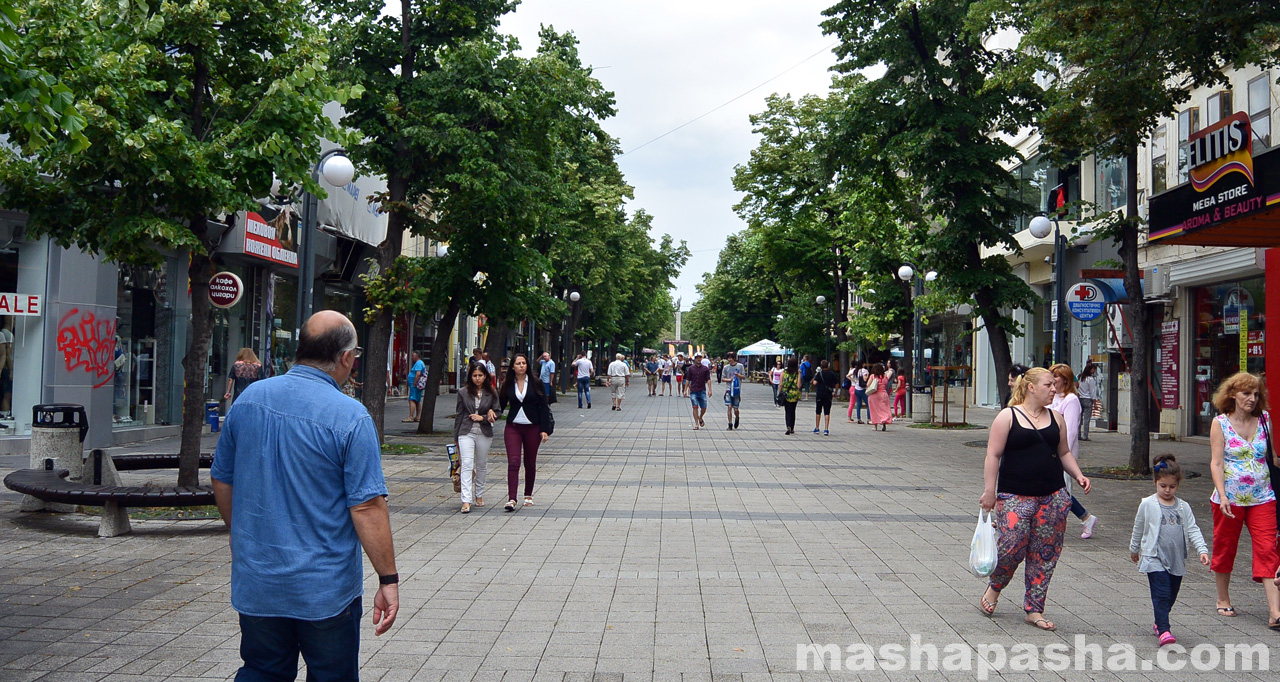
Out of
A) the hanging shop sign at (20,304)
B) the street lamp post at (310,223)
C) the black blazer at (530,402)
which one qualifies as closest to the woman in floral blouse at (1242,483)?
the black blazer at (530,402)

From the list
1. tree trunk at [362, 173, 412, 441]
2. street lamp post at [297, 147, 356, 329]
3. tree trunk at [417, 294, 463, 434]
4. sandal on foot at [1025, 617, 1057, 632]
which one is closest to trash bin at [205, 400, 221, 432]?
tree trunk at [417, 294, 463, 434]

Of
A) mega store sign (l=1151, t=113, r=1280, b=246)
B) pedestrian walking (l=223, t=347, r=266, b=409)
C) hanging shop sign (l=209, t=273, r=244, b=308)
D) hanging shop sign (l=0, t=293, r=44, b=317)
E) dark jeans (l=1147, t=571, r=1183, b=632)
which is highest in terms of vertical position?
mega store sign (l=1151, t=113, r=1280, b=246)

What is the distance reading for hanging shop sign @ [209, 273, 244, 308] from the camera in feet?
51.0

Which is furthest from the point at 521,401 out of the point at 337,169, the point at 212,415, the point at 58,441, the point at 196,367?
the point at 212,415

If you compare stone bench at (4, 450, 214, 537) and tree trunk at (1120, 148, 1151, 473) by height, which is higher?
tree trunk at (1120, 148, 1151, 473)

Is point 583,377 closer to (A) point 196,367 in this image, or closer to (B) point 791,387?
(B) point 791,387

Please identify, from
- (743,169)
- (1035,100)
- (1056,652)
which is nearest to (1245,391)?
(1056,652)

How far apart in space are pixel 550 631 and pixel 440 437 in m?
14.6

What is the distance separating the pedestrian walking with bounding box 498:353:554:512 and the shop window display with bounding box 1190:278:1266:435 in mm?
14156

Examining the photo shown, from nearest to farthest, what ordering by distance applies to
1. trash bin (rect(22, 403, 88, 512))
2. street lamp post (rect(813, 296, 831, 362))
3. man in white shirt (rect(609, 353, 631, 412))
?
trash bin (rect(22, 403, 88, 512))
man in white shirt (rect(609, 353, 631, 412))
street lamp post (rect(813, 296, 831, 362))

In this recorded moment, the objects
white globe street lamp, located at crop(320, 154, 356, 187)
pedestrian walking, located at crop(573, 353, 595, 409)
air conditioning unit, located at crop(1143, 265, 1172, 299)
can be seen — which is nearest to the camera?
white globe street lamp, located at crop(320, 154, 356, 187)

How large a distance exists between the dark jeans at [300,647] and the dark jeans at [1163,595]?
183 inches

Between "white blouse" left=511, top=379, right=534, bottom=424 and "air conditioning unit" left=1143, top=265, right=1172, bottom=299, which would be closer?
"white blouse" left=511, top=379, right=534, bottom=424

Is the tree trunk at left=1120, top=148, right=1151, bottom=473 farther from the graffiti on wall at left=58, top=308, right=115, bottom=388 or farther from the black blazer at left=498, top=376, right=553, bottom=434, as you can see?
the graffiti on wall at left=58, top=308, right=115, bottom=388
